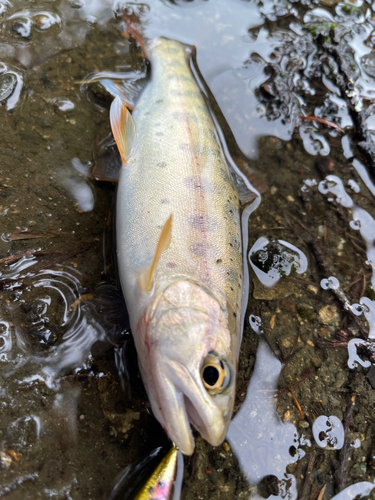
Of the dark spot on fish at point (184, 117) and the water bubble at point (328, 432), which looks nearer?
the water bubble at point (328, 432)

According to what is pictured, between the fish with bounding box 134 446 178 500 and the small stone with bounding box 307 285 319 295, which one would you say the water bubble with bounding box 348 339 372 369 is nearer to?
the small stone with bounding box 307 285 319 295

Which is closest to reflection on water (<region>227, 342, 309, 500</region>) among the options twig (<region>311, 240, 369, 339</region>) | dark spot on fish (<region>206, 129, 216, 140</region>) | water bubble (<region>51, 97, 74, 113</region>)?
twig (<region>311, 240, 369, 339</region>)

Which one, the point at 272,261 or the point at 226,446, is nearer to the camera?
the point at 226,446

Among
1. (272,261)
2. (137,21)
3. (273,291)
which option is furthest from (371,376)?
(137,21)

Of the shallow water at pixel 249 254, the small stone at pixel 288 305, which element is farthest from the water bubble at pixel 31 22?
the small stone at pixel 288 305

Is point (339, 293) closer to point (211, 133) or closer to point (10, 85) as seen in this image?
point (211, 133)

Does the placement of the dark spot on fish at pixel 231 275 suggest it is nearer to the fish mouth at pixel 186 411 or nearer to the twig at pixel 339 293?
the fish mouth at pixel 186 411
